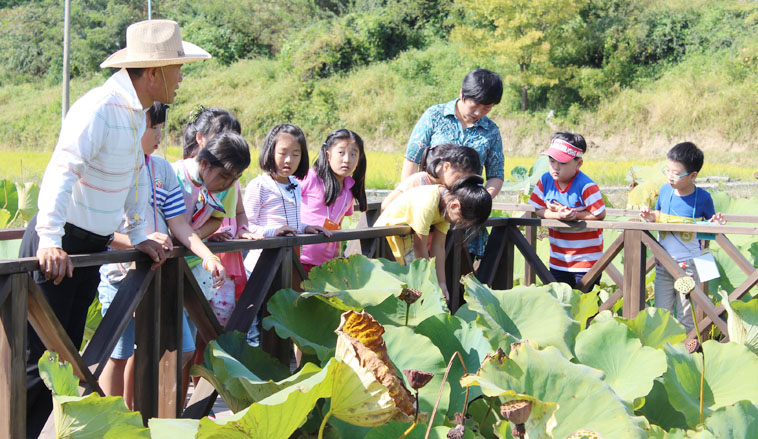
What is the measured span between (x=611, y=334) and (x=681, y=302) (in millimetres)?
1881

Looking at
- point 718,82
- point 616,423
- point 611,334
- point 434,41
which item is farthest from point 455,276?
point 434,41

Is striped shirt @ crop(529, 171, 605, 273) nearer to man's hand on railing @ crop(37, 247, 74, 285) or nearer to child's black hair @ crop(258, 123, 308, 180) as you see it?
child's black hair @ crop(258, 123, 308, 180)

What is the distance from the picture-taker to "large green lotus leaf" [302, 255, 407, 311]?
2779 millimetres

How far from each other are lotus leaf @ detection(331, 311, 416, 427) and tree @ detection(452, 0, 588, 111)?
2585 cm

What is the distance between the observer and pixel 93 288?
255 cm

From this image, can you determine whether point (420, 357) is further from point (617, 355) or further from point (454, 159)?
point (454, 159)

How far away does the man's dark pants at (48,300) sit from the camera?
2369mm

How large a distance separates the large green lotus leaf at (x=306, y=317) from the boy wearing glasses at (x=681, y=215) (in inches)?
83.1

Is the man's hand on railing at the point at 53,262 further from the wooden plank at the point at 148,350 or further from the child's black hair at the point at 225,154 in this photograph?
the child's black hair at the point at 225,154

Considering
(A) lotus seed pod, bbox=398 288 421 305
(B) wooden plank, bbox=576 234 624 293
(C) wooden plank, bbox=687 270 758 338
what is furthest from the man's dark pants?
(C) wooden plank, bbox=687 270 758 338

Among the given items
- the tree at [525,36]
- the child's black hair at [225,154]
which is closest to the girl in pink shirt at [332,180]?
the child's black hair at [225,154]

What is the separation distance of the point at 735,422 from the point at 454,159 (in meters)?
1.82

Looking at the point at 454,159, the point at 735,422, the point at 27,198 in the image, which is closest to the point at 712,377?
the point at 735,422

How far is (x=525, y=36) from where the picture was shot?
27984 mm
